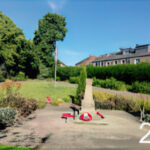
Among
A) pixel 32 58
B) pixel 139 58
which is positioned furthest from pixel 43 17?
pixel 139 58

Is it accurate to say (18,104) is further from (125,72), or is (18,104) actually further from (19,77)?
(19,77)

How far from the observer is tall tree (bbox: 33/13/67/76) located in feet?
109

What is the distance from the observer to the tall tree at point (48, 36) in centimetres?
3309

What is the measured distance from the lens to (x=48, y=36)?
3356cm

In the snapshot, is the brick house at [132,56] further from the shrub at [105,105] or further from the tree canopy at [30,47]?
the shrub at [105,105]

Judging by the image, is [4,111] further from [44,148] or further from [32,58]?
[32,58]

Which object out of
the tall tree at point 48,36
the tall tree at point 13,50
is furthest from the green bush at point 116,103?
the tall tree at point 13,50

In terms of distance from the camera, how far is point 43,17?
117 feet

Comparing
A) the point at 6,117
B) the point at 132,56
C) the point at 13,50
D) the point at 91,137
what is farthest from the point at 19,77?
the point at 91,137

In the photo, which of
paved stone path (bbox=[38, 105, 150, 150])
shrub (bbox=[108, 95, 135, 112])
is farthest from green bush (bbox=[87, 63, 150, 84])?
paved stone path (bbox=[38, 105, 150, 150])

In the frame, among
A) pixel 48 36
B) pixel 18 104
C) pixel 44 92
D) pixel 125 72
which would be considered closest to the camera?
pixel 18 104

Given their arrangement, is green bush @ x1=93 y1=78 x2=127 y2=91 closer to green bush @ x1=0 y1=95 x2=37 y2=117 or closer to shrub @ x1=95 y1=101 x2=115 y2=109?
shrub @ x1=95 y1=101 x2=115 y2=109

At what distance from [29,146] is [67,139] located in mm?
1330

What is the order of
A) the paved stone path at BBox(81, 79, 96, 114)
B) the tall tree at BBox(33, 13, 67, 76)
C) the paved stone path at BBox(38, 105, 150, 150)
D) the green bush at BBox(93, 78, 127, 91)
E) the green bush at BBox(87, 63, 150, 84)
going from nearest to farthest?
the paved stone path at BBox(38, 105, 150, 150) → the paved stone path at BBox(81, 79, 96, 114) → the green bush at BBox(87, 63, 150, 84) → the green bush at BBox(93, 78, 127, 91) → the tall tree at BBox(33, 13, 67, 76)
